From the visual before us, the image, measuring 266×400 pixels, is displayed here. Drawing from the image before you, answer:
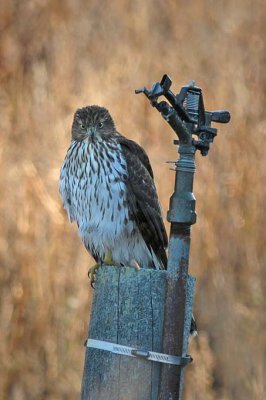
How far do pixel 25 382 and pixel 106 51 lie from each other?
6.14 feet

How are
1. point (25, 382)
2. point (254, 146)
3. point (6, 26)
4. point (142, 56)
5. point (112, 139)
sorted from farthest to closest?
point (6, 26) < point (142, 56) < point (254, 146) < point (25, 382) < point (112, 139)

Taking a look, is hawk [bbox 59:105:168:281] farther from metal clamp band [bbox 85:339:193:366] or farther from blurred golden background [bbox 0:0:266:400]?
metal clamp band [bbox 85:339:193:366]

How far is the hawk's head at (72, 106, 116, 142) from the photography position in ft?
13.4

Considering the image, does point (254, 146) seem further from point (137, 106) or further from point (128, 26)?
point (128, 26)

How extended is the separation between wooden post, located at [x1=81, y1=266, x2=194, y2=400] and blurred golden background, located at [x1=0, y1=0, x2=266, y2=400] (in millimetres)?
2073

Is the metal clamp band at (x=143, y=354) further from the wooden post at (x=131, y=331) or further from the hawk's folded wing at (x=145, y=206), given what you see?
the hawk's folded wing at (x=145, y=206)

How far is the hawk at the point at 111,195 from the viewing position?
3859 mm

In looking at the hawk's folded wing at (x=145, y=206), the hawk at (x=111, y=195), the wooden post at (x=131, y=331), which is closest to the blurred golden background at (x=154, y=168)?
the hawk at (x=111, y=195)

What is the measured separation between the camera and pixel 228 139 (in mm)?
5168

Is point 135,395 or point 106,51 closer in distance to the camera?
point 135,395

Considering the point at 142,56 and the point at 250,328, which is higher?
the point at 142,56

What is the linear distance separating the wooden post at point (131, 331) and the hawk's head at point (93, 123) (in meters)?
1.50

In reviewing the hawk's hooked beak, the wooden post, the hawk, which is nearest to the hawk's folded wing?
the hawk

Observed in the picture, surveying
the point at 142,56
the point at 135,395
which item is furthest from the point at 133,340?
the point at 142,56
